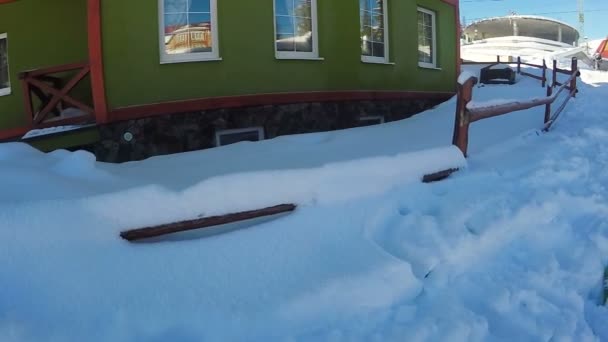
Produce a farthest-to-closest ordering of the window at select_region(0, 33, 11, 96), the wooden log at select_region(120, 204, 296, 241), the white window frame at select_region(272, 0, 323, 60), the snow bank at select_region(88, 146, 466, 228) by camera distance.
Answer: the window at select_region(0, 33, 11, 96)
the white window frame at select_region(272, 0, 323, 60)
the snow bank at select_region(88, 146, 466, 228)
the wooden log at select_region(120, 204, 296, 241)

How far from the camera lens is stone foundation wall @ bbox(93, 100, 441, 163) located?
632 cm

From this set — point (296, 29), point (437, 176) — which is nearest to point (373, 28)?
point (296, 29)

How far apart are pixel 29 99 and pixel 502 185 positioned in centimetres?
657

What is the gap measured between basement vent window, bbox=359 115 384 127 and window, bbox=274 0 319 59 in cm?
143

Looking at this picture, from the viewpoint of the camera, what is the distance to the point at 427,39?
10391 millimetres

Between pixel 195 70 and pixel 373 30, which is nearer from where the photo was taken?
pixel 195 70

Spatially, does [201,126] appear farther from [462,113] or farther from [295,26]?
[462,113]

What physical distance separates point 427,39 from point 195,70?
591 centimetres

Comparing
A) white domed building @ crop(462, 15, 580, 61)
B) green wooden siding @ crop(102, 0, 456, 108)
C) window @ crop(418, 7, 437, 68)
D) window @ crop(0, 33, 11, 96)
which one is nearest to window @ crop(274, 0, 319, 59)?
green wooden siding @ crop(102, 0, 456, 108)

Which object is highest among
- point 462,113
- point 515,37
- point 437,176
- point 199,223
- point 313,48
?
point 515,37

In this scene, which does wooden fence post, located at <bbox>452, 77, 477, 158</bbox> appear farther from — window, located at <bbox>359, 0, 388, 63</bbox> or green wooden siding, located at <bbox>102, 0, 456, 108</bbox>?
window, located at <bbox>359, 0, 388, 63</bbox>

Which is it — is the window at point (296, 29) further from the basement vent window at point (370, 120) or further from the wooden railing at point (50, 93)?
the wooden railing at point (50, 93)

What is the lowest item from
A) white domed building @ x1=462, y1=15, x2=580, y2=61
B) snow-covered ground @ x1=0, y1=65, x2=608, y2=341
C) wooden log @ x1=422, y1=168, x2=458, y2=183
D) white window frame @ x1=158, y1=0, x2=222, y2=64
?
snow-covered ground @ x1=0, y1=65, x2=608, y2=341

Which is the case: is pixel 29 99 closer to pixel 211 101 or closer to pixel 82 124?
pixel 82 124
